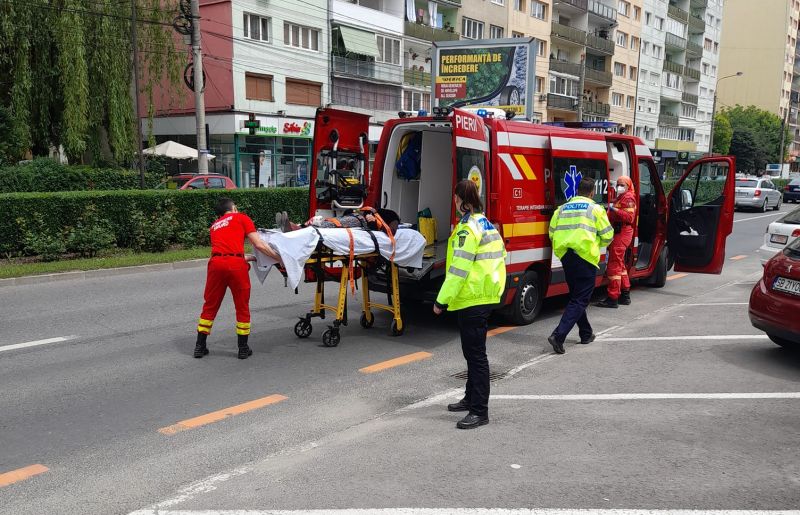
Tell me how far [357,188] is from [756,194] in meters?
30.0

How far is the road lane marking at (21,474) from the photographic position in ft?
13.3

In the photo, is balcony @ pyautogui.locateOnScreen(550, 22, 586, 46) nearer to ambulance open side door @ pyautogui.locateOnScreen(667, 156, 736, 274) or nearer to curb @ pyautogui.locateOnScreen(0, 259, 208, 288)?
ambulance open side door @ pyautogui.locateOnScreen(667, 156, 736, 274)

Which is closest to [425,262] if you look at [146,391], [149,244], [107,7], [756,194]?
[146,391]

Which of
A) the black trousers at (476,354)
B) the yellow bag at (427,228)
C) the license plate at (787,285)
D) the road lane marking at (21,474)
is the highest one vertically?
the yellow bag at (427,228)

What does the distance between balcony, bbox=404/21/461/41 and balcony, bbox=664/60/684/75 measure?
123ft

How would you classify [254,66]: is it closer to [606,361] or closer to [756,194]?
[756,194]

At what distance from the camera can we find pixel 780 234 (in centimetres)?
1088

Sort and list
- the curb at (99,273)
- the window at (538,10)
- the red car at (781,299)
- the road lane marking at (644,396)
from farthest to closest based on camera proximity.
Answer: the window at (538,10) → the curb at (99,273) → the red car at (781,299) → the road lane marking at (644,396)

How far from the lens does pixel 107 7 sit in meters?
21.5

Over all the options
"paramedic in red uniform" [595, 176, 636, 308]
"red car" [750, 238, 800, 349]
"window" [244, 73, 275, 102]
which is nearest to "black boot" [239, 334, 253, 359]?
"red car" [750, 238, 800, 349]

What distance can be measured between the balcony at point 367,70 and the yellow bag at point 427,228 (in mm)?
28211

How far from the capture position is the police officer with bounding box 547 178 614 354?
700cm

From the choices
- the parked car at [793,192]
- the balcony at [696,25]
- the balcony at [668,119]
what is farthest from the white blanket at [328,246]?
the balcony at [696,25]

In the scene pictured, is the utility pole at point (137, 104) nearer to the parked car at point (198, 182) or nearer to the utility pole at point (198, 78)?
the parked car at point (198, 182)
